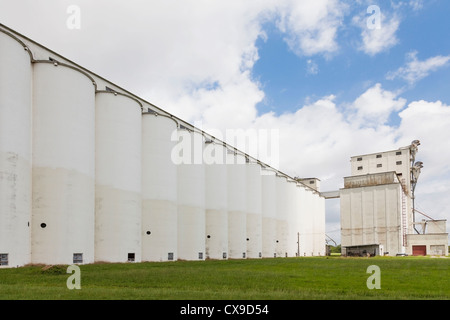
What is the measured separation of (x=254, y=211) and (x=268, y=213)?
712 centimetres

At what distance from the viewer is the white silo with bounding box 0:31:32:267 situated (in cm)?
3017

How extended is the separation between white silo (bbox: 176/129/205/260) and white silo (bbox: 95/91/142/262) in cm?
731

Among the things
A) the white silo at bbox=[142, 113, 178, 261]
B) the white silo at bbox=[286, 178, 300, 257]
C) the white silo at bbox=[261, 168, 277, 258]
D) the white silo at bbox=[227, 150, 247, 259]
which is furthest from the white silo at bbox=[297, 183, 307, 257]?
the white silo at bbox=[142, 113, 178, 261]

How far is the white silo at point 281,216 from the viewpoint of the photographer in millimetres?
78688

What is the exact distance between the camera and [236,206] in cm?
6341

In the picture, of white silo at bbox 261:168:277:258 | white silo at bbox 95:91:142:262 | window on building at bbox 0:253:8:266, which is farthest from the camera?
white silo at bbox 261:168:277:258

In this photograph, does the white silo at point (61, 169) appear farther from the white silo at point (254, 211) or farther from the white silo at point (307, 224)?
the white silo at point (307, 224)

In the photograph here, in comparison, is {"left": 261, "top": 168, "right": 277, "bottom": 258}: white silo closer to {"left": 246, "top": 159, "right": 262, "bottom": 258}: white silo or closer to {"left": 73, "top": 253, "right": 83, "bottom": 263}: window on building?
{"left": 246, "top": 159, "right": 262, "bottom": 258}: white silo

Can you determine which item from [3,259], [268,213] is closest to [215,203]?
[268,213]

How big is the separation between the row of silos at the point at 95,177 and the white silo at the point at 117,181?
9 centimetres

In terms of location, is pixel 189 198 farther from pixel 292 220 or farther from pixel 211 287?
pixel 292 220
